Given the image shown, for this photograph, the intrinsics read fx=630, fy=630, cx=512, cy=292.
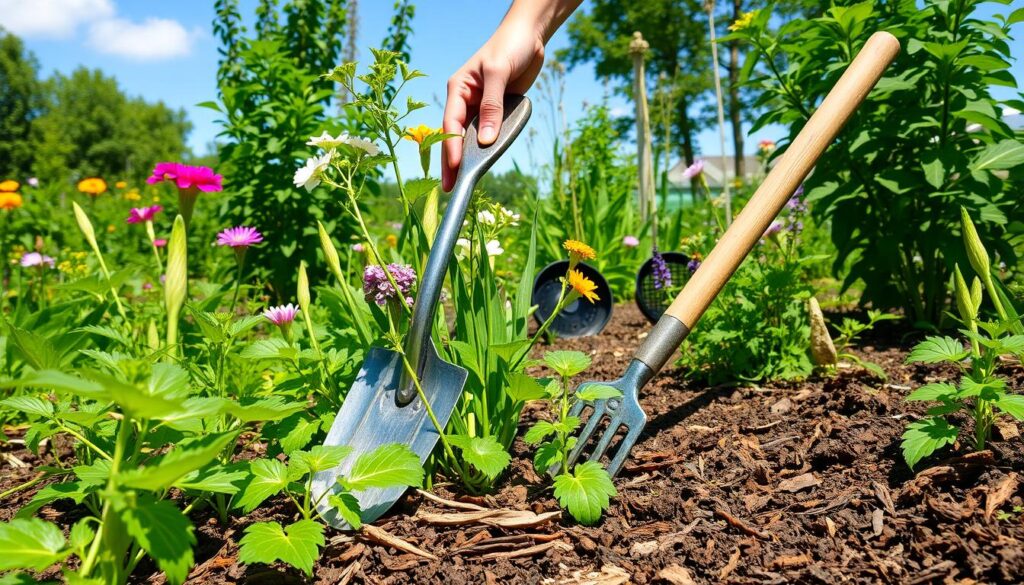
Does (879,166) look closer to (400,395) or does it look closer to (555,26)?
(555,26)

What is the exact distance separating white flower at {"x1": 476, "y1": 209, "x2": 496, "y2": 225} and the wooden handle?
52 cm

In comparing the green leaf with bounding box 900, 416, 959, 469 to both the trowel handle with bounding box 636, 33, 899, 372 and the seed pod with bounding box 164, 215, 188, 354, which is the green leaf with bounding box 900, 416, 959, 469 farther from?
the seed pod with bounding box 164, 215, 188, 354

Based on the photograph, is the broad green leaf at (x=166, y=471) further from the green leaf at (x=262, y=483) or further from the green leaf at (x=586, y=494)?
the green leaf at (x=586, y=494)

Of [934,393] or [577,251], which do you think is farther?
[577,251]

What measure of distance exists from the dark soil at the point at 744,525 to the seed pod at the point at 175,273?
542mm

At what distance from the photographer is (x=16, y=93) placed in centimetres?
4462

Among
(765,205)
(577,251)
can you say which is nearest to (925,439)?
(765,205)

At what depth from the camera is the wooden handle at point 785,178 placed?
5.32 feet

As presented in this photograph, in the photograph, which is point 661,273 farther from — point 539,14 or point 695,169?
point 539,14

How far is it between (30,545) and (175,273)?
983mm

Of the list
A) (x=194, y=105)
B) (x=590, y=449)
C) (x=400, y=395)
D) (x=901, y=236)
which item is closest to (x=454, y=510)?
(x=400, y=395)

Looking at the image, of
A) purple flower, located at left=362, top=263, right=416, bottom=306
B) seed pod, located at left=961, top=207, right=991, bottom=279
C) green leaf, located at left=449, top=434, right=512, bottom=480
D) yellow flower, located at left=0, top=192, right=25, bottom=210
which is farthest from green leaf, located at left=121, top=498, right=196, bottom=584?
yellow flower, located at left=0, top=192, right=25, bottom=210

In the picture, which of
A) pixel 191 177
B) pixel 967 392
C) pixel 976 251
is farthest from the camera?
pixel 191 177

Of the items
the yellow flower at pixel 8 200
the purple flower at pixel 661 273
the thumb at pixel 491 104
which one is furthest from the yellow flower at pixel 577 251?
the yellow flower at pixel 8 200
